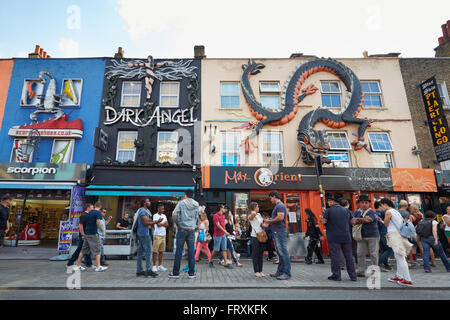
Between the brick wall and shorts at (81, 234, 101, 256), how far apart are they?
14.9 meters

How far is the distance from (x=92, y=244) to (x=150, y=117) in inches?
303

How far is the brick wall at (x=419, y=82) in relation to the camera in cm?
1230

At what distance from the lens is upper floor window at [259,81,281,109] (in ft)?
43.1

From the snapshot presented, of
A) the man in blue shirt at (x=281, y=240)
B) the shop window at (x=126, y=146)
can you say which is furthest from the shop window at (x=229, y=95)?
the man in blue shirt at (x=281, y=240)

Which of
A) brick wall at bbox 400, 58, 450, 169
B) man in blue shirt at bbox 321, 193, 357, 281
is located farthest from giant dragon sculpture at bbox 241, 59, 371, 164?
man in blue shirt at bbox 321, 193, 357, 281

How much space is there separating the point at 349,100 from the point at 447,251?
837 cm

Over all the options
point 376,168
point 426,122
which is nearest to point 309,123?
point 376,168

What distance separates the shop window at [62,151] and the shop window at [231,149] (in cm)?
776

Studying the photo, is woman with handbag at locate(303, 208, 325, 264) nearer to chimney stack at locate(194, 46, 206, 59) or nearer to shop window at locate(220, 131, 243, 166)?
shop window at locate(220, 131, 243, 166)

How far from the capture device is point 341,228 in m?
5.79

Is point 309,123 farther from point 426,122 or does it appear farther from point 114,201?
point 114,201

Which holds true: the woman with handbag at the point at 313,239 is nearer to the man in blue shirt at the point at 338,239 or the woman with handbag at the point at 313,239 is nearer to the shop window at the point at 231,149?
the man in blue shirt at the point at 338,239

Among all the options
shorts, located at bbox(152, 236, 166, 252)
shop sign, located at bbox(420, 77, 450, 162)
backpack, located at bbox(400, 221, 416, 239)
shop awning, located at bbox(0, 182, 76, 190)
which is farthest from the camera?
shop sign, located at bbox(420, 77, 450, 162)

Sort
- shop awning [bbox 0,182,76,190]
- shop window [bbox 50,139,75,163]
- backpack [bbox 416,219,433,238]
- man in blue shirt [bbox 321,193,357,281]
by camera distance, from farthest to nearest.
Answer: shop window [bbox 50,139,75,163] < shop awning [bbox 0,182,76,190] < backpack [bbox 416,219,433,238] < man in blue shirt [bbox 321,193,357,281]
